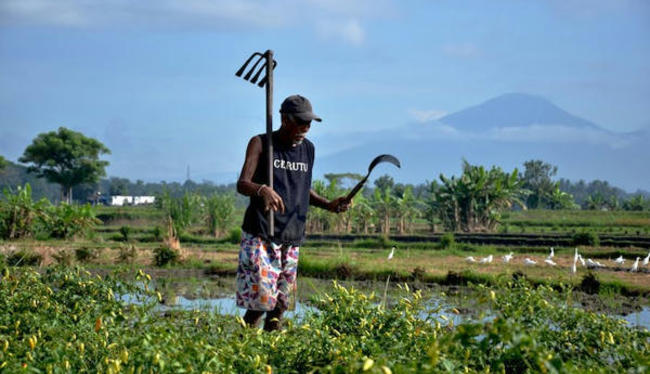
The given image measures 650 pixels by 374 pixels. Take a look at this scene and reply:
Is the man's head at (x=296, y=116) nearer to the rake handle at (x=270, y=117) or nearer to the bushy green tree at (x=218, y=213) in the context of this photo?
the rake handle at (x=270, y=117)

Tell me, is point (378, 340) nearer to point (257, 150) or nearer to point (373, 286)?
point (257, 150)

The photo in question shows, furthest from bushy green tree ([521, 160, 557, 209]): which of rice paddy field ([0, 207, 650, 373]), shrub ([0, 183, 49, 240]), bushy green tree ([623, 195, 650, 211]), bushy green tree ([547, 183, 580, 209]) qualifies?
rice paddy field ([0, 207, 650, 373])

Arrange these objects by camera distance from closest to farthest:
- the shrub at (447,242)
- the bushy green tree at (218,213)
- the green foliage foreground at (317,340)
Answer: the green foliage foreground at (317,340), the shrub at (447,242), the bushy green tree at (218,213)

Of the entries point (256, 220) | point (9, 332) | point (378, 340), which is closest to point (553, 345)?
point (378, 340)

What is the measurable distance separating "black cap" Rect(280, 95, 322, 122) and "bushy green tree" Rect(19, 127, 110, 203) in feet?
191

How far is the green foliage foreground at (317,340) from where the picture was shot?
2.76 metres

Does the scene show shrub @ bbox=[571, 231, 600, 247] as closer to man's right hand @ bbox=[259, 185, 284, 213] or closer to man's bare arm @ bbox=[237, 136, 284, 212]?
man's bare arm @ bbox=[237, 136, 284, 212]

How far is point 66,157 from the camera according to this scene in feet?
201

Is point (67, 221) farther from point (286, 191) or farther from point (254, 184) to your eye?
point (254, 184)

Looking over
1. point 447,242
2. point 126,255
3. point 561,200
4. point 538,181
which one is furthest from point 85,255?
point 538,181

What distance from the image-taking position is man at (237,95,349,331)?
4.32m

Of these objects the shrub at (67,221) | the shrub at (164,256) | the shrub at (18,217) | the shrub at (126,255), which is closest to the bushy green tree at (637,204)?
the shrub at (67,221)

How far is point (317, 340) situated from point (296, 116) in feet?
4.89

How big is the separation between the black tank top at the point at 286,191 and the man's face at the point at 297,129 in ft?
0.26
